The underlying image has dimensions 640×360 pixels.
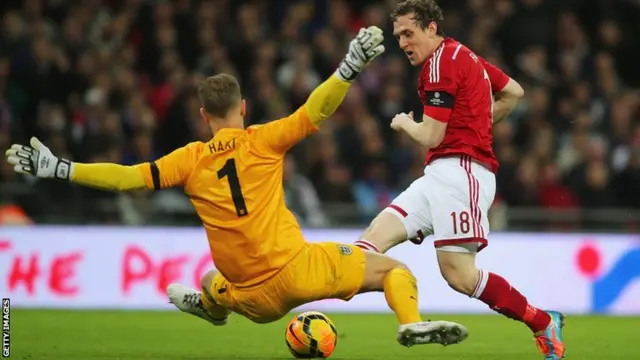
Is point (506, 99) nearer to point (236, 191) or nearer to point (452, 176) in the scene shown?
point (452, 176)

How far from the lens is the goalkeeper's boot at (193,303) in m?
8.42

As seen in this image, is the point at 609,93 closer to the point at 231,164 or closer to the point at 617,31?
the point at 617,31

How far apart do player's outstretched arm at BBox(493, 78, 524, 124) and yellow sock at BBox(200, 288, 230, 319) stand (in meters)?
2.31

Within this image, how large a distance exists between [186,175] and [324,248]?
975 mm

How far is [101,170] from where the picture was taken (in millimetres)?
7539

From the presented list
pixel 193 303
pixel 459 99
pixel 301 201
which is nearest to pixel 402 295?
pixel 459 99

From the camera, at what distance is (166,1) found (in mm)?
17703

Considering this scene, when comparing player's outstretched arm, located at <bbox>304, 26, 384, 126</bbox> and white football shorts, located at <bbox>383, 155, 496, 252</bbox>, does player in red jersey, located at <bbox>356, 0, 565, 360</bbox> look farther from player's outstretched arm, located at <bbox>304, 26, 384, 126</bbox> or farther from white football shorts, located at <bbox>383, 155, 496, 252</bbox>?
player's outstretched arm, located at <bbox>304, 26, 384, 126</bbox>

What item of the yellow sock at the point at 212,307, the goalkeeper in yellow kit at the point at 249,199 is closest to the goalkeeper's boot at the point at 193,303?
the yellow sock at the point at 212,307

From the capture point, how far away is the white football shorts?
315 inches

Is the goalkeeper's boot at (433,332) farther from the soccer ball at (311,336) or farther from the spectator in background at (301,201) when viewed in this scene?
the spectator in background at (301,201)

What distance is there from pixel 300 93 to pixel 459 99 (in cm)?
859

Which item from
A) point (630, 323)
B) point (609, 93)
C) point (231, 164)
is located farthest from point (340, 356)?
point (609, 93)

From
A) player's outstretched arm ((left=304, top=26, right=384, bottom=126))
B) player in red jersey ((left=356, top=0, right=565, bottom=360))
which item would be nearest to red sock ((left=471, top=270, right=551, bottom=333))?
player in red jersey ((left=356, top=0, right=565, bottom=360))
